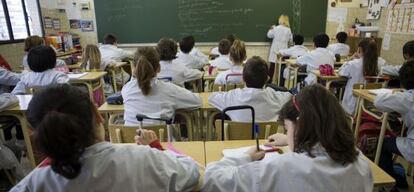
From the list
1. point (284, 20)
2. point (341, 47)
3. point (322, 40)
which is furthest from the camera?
point (284, 20)

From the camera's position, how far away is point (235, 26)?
7.20m

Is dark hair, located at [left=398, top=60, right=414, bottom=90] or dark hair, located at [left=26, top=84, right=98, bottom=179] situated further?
dark hair, located at [left=398, top=60, right=414, bottom=90]

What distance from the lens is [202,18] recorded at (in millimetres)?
7148

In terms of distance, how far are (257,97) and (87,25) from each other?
6.19m

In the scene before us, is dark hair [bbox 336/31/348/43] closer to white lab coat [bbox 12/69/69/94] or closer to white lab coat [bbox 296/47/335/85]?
white lab coat [bbox 296/47/335/85]

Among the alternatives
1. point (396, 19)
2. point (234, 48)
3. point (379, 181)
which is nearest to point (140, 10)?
point (234, 48)

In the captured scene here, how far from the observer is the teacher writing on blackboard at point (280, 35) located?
6.80 metres

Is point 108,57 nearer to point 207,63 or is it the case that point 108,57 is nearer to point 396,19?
point 207,63

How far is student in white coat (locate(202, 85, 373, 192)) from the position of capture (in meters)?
1.07

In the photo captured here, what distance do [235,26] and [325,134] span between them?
6349mm

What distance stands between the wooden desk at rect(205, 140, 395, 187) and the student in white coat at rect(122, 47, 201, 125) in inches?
32.1

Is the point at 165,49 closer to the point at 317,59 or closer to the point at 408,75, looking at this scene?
the point at 408,75

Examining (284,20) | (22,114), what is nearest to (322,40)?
(284,20)

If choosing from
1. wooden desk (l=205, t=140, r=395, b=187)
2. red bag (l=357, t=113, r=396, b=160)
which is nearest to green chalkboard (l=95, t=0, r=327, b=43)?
red bag (l=357, t=113, r=396, b=160)
